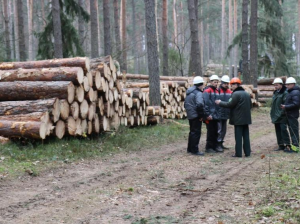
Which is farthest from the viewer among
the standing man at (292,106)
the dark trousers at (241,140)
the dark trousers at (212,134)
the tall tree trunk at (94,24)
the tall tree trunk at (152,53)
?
the tall tree trunk at (94,24)

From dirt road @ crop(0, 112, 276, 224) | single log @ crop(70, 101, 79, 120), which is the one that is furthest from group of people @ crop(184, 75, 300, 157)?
single log @ crop(70, 101, 79, 120)

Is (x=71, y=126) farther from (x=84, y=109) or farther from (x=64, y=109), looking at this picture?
(x=84, y=109)

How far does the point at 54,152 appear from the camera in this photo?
861 centimetres

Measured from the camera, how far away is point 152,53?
13703 millimetres

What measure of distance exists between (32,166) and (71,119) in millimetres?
2168

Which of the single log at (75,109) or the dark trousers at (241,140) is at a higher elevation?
the single log at (75,109)

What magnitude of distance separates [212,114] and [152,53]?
443 cm

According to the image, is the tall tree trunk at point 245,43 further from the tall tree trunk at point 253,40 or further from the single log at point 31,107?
the single log at point 31,107

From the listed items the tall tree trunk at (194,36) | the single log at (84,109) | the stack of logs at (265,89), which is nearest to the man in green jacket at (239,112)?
the single log at (84,109)

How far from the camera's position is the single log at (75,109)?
9555 millimetres

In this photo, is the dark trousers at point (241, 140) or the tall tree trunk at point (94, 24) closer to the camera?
the dark trousers at point (241, 140)

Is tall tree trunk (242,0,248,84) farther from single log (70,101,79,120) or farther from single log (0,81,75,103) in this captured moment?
single log (0,81,75,103)

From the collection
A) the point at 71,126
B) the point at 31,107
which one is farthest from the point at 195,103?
the point at 31,107

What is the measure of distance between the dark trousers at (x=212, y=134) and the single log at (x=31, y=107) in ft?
12.2
